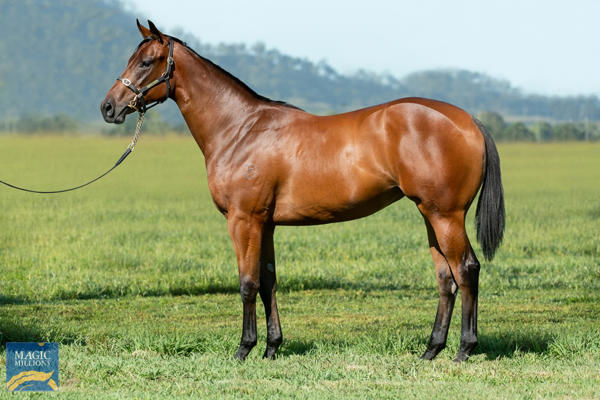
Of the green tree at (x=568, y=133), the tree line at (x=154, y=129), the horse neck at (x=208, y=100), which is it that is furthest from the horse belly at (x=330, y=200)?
the green tree at (x=568, y=133)

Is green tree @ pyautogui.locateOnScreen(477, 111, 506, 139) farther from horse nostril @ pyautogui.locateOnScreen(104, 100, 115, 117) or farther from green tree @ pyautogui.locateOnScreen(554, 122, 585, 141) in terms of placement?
horse nostril @ pyautogui.locateOnScreen(104, 100, 115, 117)

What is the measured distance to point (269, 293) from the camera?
25.7 ft

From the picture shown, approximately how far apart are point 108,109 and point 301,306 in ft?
15.9

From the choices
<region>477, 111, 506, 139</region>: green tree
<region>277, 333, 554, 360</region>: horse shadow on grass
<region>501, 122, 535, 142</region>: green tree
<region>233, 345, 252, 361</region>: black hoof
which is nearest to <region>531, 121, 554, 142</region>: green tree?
<region>501, 122, 535, 142</region>: green tree

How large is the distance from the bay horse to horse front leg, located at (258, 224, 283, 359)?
0.01 meters

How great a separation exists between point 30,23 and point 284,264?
5779 inches

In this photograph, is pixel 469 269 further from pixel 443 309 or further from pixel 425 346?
pixel 425 346

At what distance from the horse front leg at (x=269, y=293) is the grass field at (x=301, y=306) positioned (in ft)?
0.64

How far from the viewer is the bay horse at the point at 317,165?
23.7ft

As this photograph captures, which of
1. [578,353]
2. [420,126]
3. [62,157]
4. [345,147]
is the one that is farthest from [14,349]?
[62,157]

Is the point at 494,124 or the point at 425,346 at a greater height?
the point at 494,124

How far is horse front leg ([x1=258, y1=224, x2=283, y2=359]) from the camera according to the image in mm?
7777

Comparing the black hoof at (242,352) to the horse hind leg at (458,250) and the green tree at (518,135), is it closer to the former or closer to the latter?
the horse hind leg at (458,250)

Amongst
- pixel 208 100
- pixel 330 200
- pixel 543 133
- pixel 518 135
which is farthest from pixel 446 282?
pixel 543 133
